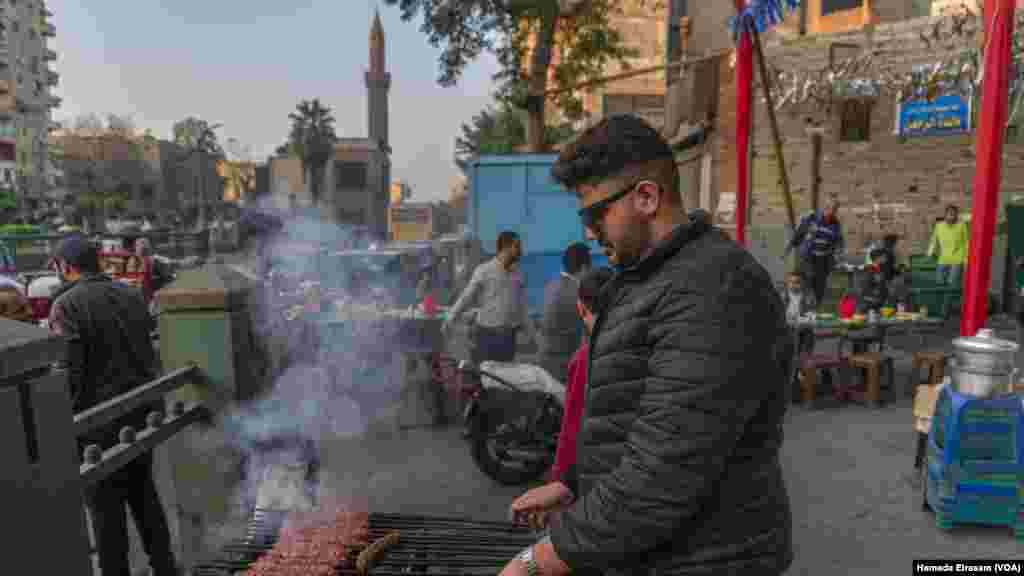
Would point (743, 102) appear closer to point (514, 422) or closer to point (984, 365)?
point (984, 365)

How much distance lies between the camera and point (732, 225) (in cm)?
1780

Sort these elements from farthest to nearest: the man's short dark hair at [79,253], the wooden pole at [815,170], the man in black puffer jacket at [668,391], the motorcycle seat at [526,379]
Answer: the wooden pole at [815,170] → the motorcycle seat at [526,379] → the man's short dark hair at [79,253] → the man in black puffer jacket at [668,391]

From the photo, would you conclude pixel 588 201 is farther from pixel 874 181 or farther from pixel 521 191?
pixel 874 181

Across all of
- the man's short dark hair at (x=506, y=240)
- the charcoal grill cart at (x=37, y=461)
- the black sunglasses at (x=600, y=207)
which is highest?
the black sunglasses at (x=600, y=207)

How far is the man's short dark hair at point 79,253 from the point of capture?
3.91m

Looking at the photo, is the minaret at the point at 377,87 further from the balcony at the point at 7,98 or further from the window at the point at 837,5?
the window at the point at 837,5

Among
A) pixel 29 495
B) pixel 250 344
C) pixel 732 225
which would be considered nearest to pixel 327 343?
pixel 250 344

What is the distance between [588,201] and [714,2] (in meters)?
29.2

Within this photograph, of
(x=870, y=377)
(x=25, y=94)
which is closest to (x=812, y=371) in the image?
(x=870, y=377)

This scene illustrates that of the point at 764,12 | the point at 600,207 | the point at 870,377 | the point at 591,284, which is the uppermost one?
the point at 764,12

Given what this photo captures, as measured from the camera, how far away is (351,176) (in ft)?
196

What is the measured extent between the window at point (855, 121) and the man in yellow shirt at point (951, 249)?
4953mm

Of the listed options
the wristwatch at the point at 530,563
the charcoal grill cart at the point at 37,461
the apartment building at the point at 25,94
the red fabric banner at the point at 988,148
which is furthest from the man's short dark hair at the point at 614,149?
the apartment building at the point at 25,94

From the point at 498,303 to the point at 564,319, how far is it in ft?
4.11
